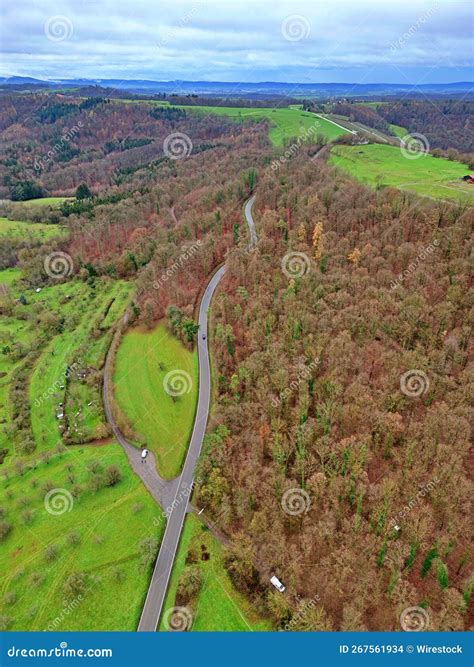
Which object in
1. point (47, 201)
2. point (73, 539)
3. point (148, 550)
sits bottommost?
point (73, 539)

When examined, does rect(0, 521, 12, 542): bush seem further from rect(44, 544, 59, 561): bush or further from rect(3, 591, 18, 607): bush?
rect(3, 591, 18, 607): bush

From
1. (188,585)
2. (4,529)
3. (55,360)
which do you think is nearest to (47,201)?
(55,360)

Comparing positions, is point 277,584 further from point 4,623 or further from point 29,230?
point 29,230

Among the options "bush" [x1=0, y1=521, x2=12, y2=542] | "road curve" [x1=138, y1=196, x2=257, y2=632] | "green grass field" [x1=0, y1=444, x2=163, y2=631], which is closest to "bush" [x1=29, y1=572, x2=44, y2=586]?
"green grass field" [x1=0, y1=444, x2=163, y2=631]

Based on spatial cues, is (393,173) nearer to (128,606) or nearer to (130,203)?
(130,203)

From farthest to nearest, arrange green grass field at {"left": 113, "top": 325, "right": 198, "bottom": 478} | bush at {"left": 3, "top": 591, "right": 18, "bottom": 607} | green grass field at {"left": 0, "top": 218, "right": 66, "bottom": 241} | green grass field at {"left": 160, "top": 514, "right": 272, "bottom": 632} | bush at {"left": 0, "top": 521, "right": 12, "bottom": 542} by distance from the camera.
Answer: green grass field at {"left": 0, "top": 218, "right": 66, "bottom": 241} < green grass field at {"left": 113, "top": 325, "right": 198, "bottom": 478} < bush at {"left": 0, "top": 521, "right": 12, "bottom": 542} < bush at {"left": 3, "top": 591, "right": 18, "bottom": 607} < green grass field at {"left": 160, "top": 514, "right": 272, "bottom": 632}

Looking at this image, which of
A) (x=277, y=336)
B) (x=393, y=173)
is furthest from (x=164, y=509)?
(x=393, y=173)
